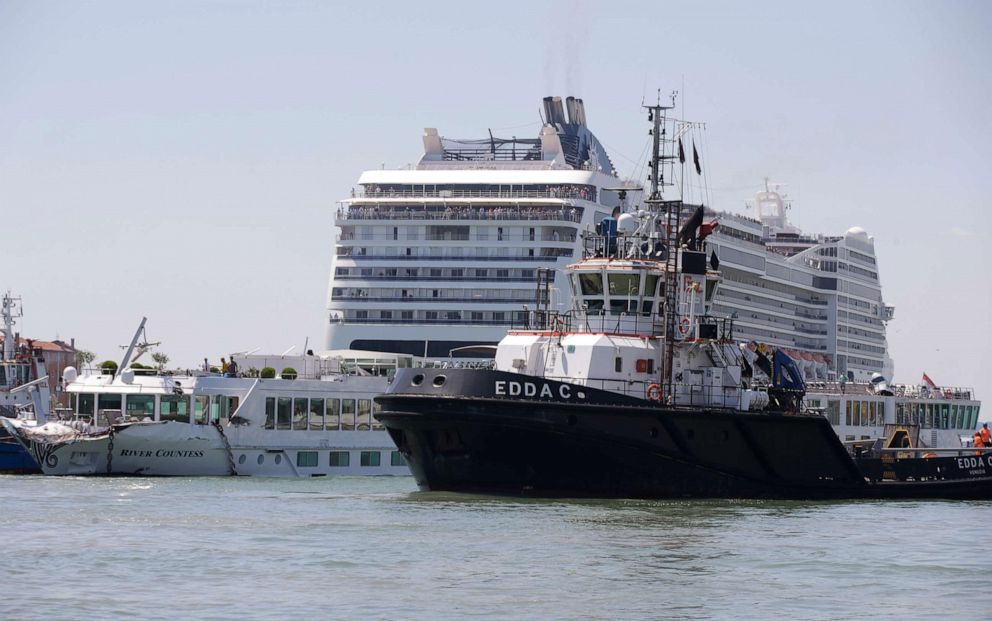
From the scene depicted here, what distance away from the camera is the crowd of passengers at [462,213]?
7994 cm

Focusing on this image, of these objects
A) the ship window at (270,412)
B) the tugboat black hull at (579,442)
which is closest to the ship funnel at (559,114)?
the ship window at (270,412)

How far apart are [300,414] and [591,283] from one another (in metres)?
16.6

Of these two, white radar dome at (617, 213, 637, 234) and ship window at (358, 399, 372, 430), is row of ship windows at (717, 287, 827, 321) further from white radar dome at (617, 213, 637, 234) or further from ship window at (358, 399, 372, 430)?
white radar dome at (617, 213, 637, 234)

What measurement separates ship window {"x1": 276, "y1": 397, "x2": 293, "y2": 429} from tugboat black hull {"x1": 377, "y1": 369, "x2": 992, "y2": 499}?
1495cm

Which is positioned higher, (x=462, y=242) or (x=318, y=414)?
(x=462, y=242)

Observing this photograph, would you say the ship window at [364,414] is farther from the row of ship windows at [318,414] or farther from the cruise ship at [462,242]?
the cruise ship at [462,242]

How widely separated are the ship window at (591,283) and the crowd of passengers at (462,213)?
35.3m

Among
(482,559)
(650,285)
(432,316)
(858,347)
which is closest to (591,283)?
(650,285)

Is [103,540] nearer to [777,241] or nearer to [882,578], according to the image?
[882,578]

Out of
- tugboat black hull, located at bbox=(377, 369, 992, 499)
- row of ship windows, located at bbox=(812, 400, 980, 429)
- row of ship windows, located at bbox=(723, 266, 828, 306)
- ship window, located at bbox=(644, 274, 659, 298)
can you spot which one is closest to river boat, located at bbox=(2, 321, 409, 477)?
tugboat black hull, located at bbox=(377, 369, 992, 499)

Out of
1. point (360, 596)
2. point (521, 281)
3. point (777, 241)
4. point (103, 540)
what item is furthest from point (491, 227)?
point (360, 596)

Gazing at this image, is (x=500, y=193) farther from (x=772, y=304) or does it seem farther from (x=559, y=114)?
(x=772, y=304)

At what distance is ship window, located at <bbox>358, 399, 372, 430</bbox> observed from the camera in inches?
2335

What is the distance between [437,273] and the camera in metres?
80.1
